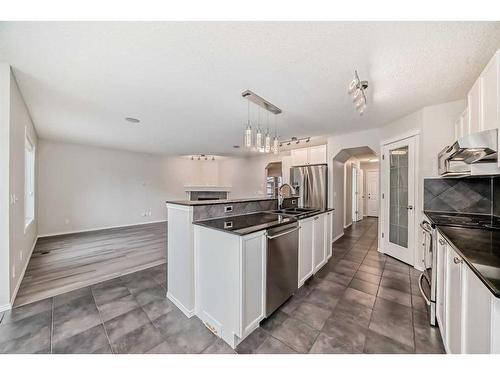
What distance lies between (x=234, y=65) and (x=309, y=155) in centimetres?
336

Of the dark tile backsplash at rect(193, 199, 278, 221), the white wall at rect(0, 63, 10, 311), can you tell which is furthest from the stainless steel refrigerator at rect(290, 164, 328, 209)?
the white wall at rect(0, 63, 10, 311)

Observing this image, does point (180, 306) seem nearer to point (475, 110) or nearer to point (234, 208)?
point (234, 208)

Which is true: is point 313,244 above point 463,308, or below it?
below

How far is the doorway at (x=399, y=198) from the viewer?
295cm

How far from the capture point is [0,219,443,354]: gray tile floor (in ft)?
4.80

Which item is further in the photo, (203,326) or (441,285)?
(203,326)

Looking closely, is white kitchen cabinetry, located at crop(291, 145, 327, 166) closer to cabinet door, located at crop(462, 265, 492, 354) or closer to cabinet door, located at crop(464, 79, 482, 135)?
cabinet door, located at crop(464, 79, 482, 135)

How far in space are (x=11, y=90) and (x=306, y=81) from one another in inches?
118

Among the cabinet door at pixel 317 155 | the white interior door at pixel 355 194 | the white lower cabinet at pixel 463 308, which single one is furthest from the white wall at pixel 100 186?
the white lower cabinet at pixel 463 308

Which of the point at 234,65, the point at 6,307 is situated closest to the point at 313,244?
the point at 234,65

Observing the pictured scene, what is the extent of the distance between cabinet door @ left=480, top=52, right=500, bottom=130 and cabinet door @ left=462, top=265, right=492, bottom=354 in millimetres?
1217

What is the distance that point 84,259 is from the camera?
3256 mm
